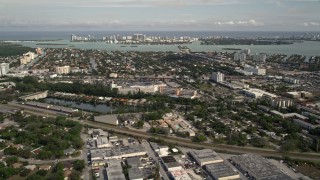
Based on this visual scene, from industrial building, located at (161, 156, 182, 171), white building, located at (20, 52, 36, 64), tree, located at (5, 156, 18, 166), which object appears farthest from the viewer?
white building, located at (20, 52, 36, 64)

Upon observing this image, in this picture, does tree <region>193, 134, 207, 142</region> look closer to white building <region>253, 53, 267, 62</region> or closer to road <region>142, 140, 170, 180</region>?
road <region>142, 140, 170, 180</region>

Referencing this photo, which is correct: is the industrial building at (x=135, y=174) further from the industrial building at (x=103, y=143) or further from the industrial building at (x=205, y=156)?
the industrial building at (x=103, y=143)

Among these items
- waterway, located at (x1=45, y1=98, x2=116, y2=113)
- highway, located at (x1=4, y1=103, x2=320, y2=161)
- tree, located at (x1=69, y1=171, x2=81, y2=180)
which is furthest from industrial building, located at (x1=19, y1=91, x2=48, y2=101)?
tree, located at (x1=69, y1=171, x2=81, y2=180)

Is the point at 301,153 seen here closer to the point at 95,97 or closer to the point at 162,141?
the point at 162,141

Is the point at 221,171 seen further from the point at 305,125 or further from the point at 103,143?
the point at 305,125

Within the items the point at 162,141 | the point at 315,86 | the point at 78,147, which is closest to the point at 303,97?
the point at 315,86

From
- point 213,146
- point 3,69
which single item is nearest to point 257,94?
point 213,146
